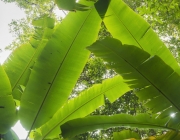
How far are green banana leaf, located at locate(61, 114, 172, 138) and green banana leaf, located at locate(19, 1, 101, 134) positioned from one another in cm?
13

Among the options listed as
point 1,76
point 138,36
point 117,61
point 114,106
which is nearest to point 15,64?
point 1,76

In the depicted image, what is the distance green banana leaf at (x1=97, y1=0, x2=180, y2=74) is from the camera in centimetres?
141

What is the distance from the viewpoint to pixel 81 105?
1509 millimetres

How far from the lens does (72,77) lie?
1.38 meters

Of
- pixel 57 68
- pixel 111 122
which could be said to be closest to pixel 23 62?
pixel 57 68

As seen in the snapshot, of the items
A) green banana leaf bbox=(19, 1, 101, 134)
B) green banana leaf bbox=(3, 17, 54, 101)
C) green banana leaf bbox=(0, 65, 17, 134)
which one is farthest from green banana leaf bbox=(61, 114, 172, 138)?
green banana leaf bbox=(3, 17, 54, 101)

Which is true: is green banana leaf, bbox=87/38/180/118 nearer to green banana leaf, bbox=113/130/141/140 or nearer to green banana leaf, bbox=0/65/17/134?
green banana leaf, bbox=113/130/141/140

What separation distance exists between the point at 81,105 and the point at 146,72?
53cm

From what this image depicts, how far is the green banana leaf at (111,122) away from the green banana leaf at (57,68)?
0.44ft

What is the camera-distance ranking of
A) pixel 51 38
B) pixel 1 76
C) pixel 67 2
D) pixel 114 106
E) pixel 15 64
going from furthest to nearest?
pixel 114 106 → pixel 15 64 → pixel 51 38 → pixel 1 76 → pixel 67 2

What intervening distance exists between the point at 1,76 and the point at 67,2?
21.2 inches

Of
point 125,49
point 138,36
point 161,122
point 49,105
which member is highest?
point 138,36

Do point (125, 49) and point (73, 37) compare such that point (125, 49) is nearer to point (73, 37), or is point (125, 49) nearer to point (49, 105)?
point (73, 37)

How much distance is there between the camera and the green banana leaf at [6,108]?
1216 mm
